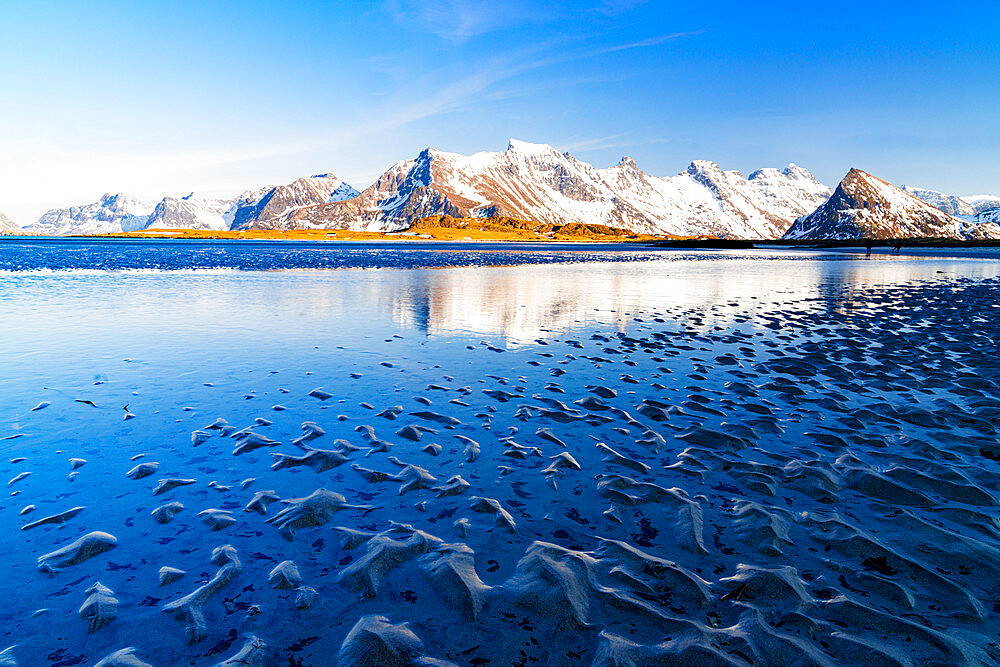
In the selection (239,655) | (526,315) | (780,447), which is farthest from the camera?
(526,315)

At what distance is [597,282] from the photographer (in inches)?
2265

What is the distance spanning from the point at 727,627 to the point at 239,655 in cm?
588

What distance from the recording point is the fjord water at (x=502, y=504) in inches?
237

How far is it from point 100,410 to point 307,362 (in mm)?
6696

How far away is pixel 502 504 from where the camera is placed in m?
9.12

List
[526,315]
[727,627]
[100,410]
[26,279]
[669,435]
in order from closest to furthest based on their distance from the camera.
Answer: [727,627] → [669,435] → [100,410] → [526,315] → [26,279]

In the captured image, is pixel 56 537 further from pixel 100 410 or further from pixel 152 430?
pixel 100 410

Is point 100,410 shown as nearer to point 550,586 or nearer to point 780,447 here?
point 550,586

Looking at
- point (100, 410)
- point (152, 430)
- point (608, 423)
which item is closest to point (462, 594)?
point (608, 423)

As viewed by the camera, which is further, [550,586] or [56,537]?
[56,537]

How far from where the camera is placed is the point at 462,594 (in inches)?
262

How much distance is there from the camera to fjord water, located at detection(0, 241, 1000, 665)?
6.02 metres

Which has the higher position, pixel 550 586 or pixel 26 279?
pixel 26 279

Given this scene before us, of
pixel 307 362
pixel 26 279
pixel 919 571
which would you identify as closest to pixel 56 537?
pixel 307 362
